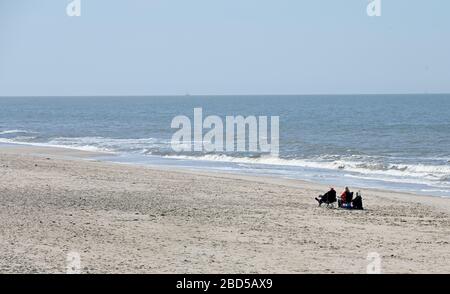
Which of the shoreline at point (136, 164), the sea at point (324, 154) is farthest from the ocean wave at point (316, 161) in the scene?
the shoreline at point (136, 164)

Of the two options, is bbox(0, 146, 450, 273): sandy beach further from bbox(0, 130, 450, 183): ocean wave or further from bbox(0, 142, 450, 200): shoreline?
bbox(0, 130, 450, 183): ocean wave

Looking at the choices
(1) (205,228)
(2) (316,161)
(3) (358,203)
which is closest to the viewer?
(1) (205,228)

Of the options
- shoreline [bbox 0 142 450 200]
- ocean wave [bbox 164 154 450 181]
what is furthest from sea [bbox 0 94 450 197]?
shoreline [bbox 0 142 450 200]

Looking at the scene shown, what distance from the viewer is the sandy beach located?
40.1 feet

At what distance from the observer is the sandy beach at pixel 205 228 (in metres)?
12.2

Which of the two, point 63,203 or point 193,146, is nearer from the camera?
point 63,203

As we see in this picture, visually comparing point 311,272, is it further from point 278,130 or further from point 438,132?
point 278,130

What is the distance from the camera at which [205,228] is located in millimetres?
15570

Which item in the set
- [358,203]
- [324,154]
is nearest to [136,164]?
[324,154]

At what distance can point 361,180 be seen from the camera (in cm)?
2914

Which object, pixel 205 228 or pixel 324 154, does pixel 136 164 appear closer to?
pixel 324 154

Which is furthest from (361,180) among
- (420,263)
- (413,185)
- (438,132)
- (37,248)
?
(438,132)
